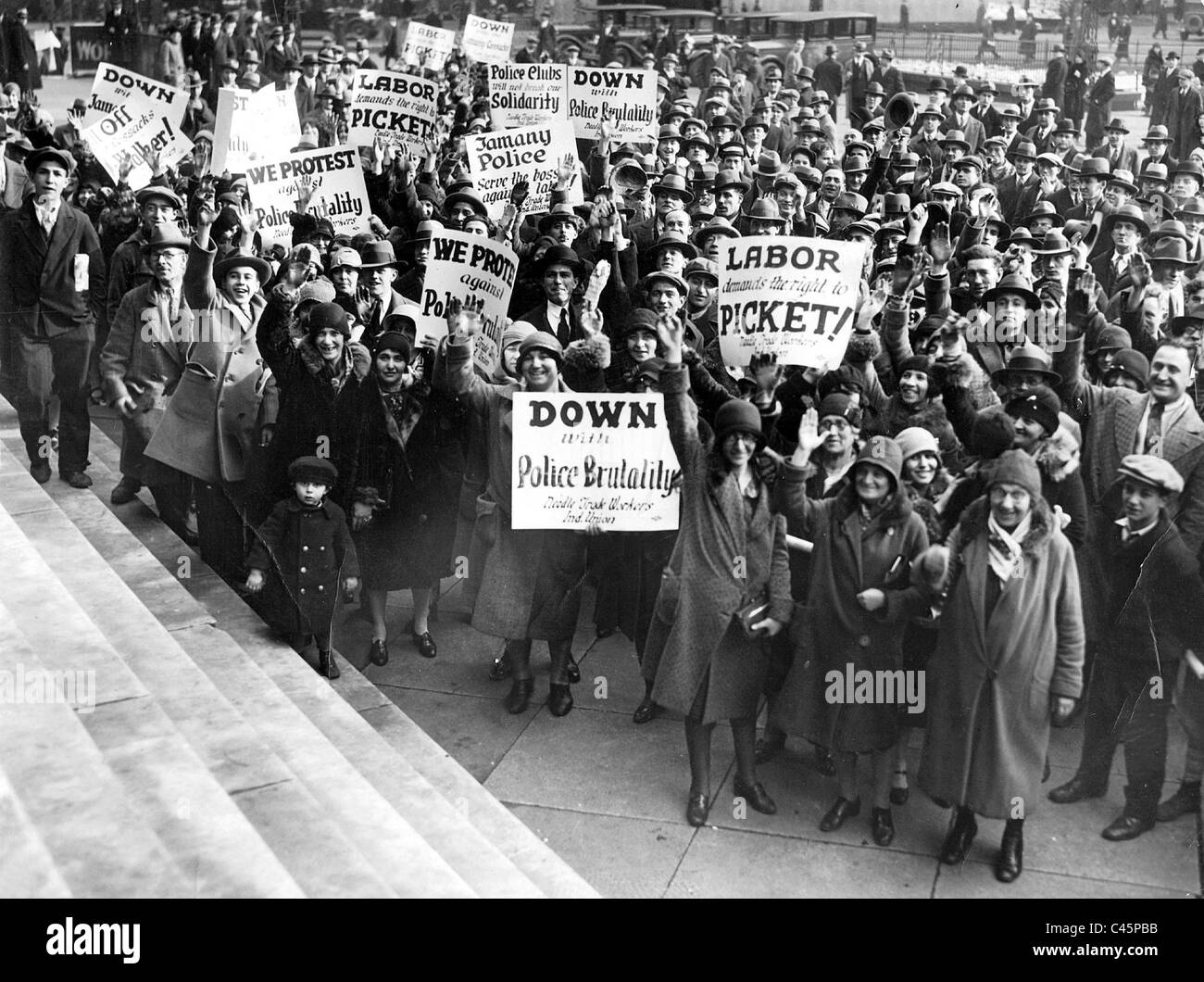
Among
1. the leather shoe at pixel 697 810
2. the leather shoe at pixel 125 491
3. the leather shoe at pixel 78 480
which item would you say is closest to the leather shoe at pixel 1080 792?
Answer: the leather shoe at pixel 697 810

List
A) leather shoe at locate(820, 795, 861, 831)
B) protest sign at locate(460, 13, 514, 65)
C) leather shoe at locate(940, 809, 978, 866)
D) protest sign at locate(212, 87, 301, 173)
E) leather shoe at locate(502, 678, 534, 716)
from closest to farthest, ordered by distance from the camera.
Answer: leather shoe at locate(940, 809, 978, 866) < leather shoe at locate(820, 795, 861, 831) < leather shoe at locate(502, 678, 534, 716) < protest sign at locate(212, 87, 301, 173) < protest sign at locate(460, 13, 514, 65)

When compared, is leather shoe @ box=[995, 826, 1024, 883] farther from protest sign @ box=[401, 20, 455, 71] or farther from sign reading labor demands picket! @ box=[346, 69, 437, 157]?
protest sign @ box=[401, 20, 455, 71]

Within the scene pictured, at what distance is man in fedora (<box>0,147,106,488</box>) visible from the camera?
28.1 feet

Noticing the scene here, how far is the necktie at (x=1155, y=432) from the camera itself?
598 centimetres

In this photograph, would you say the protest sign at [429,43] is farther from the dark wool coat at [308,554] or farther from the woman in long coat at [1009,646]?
the woman in long coat at [1009,646]

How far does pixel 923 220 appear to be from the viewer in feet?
33.5

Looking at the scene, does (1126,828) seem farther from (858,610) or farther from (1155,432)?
(1155,432)

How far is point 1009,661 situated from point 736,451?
1.40 m

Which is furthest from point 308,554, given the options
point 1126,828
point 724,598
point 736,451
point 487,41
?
point 487,41

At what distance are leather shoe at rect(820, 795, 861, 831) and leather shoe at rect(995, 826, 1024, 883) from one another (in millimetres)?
652

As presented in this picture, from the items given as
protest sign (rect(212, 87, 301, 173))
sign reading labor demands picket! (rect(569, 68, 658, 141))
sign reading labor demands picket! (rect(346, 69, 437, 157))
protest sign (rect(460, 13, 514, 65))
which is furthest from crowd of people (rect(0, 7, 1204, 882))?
protest sign (rect(460, 13, 514, 65))

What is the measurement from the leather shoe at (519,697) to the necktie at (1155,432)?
124 inches

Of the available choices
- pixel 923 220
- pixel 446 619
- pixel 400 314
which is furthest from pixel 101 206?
pixel 923 220
